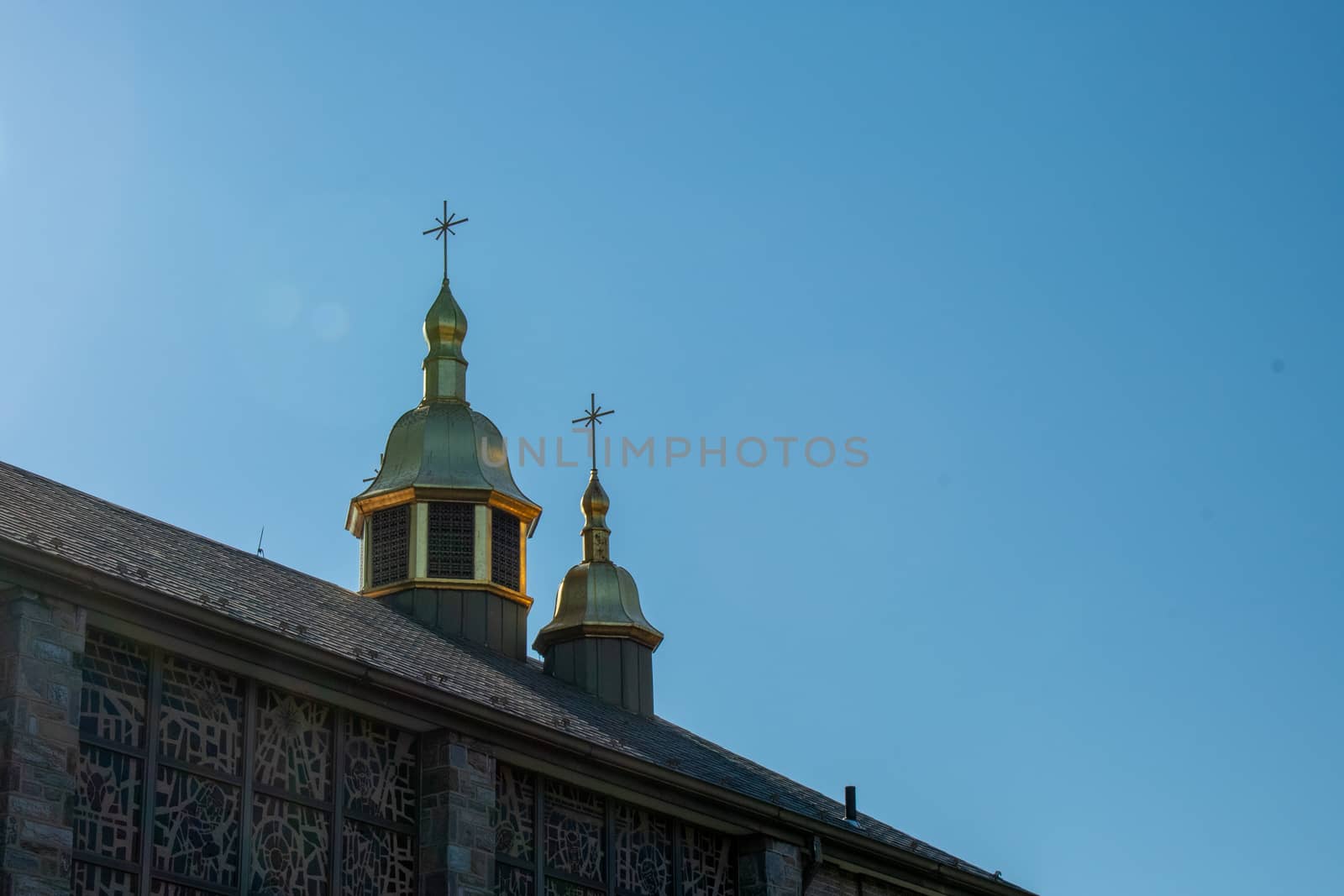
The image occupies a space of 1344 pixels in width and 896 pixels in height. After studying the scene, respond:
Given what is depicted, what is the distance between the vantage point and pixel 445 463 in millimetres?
32625

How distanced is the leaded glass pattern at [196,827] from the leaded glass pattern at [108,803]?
0.78 feet

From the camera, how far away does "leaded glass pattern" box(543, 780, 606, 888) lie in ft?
76.5

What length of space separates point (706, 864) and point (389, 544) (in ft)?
29.0

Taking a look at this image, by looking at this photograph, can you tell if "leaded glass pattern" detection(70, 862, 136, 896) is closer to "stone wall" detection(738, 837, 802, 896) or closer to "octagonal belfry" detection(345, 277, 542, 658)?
"stone wall" detection(738, 837, 802, 896)

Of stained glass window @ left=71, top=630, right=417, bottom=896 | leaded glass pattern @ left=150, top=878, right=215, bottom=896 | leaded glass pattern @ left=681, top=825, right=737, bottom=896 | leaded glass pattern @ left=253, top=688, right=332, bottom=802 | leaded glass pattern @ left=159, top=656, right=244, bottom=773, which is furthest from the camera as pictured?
leaded glass pattern @ left=681, top=825, right=737, bottom=896

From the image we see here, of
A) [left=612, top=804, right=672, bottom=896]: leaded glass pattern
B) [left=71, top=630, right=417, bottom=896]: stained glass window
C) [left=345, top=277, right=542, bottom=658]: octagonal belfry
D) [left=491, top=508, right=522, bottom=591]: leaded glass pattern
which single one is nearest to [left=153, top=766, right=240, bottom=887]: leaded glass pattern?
[left=71, top=630, right=417, bottom=896]: stained glass window

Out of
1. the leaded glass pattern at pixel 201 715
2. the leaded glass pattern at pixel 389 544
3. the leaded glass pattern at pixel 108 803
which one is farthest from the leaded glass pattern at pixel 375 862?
the leaded glass pattern at pixel 389 544

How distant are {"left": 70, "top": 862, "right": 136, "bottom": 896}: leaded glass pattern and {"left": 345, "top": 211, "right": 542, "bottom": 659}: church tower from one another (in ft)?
41.1

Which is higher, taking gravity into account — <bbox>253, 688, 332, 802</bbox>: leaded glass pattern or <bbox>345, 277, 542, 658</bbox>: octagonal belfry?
<bbox>345, 277, 542, 658</bbox>: octagonal belfry

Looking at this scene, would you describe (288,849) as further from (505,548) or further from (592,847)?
(505,548)

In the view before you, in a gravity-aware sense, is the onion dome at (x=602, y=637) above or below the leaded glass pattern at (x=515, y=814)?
above

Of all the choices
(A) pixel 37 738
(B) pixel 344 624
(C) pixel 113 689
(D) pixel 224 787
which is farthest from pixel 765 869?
(A) pixel 37 738

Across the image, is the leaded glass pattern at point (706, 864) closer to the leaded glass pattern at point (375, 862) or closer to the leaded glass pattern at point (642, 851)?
the leaded glass pattern at point (642, 851)

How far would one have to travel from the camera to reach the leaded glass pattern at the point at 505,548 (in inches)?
1264
